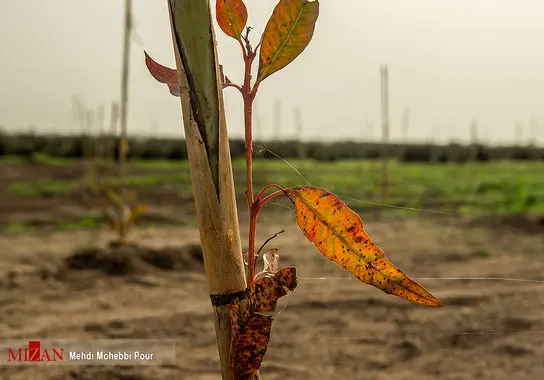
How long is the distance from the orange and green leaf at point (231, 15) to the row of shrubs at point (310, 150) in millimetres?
13742

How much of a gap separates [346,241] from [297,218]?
2.3 inches

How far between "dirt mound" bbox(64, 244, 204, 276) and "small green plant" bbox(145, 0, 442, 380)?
117 inches

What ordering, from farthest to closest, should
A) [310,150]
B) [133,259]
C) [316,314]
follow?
[310,150], [133,259], [316,314]

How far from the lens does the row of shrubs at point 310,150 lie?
17.8m

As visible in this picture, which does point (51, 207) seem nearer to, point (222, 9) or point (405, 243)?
point (405, 243)

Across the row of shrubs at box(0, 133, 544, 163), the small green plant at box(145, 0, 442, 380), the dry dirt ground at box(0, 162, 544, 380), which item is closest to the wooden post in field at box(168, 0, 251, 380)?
the small green plant at box(145, 0, 442, 380)

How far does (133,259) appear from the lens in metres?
3.65

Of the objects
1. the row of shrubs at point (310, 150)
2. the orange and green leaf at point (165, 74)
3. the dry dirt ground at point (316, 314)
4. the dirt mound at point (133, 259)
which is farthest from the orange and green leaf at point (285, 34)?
the row of shrubs at point (310, 150)

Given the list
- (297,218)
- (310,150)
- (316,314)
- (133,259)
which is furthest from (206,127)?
(310,150)

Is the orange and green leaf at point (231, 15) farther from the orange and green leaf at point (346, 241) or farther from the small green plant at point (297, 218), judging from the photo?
the orange and green leaf at point (346, 241)

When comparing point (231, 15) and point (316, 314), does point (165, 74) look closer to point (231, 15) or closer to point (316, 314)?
point (231, 15)

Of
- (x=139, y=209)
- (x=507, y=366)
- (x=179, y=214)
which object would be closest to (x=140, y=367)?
(x=507, y=366)

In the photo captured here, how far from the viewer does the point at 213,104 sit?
65 centimetres

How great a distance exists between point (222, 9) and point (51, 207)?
306 inches
